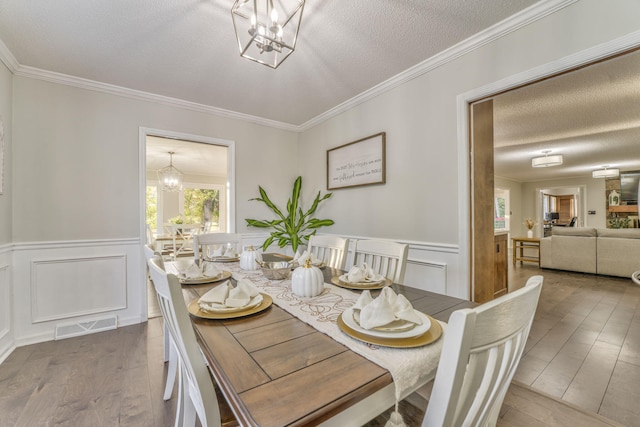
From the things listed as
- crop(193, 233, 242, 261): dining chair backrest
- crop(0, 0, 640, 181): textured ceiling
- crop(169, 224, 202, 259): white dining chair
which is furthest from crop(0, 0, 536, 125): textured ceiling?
crop(169, 224, 202, 259): white dining chair

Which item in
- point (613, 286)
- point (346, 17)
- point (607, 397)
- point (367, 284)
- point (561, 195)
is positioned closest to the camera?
point (367, 284)

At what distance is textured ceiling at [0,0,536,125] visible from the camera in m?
1.65

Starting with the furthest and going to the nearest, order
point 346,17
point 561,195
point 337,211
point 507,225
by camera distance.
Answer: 1. point 561,195
2. point 507,225
3. point 337,211
4. point 346,17

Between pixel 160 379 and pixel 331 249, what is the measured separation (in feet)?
4.86

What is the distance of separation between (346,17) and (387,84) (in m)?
0.96

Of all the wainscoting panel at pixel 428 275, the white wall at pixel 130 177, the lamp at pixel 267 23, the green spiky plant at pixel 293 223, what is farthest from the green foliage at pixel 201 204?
the wainscoting panel at pixel 428 275

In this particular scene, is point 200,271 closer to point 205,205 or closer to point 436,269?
point 436,269

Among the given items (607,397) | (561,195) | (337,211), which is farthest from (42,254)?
(561,195)

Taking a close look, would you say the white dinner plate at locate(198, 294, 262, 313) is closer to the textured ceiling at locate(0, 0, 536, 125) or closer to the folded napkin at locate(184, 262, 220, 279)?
the folded napkin at locate(184, 262, 220, 279)

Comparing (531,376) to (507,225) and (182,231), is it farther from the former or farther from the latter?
(507,225)

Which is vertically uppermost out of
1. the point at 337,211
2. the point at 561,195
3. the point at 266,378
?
the point at 561,195

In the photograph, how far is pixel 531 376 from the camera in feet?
6.00

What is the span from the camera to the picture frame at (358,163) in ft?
8.87

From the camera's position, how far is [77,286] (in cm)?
255
